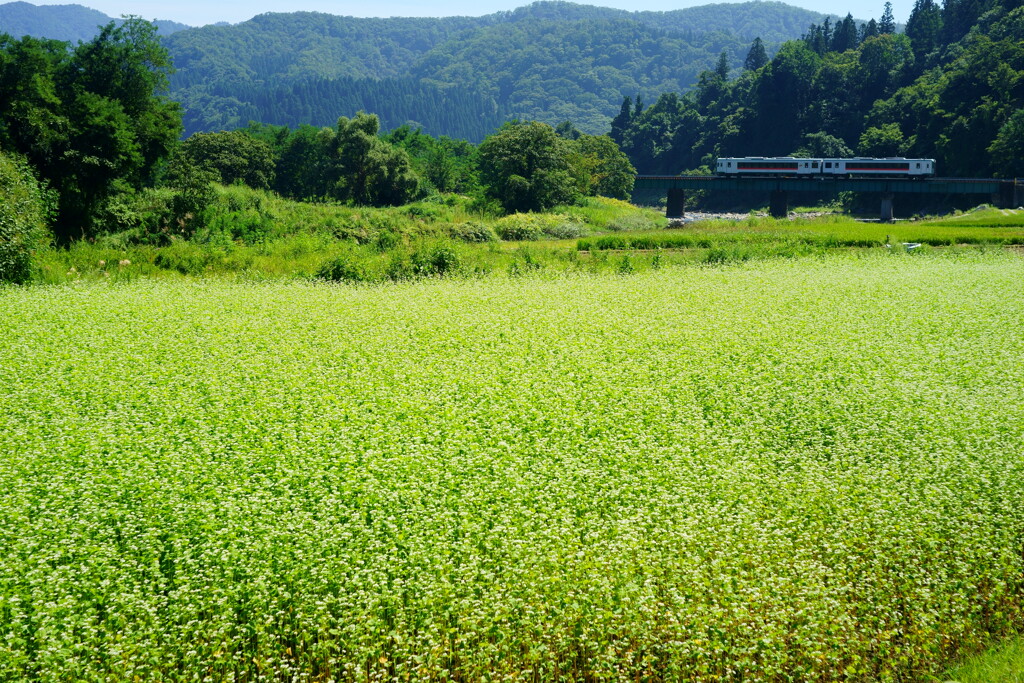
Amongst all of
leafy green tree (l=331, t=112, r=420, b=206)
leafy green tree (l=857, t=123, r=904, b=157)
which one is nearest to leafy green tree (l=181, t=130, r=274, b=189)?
leafy green tree (l=331, t=112, r=420, b=206)

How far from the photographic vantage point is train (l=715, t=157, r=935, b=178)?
7800 cm

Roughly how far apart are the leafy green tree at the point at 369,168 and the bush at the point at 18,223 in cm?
3852

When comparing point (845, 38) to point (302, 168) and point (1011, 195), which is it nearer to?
point (1011, 195)

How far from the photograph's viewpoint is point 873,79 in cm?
13138

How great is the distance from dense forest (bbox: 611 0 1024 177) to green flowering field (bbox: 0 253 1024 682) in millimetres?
84606

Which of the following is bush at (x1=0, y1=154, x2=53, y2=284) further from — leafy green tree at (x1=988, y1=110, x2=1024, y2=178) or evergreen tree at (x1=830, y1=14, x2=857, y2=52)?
evergreen tree at (x1=830, y1=14, x2=857, y2=52)

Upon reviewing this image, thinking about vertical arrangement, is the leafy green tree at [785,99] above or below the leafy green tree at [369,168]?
above

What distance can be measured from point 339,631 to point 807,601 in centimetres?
527

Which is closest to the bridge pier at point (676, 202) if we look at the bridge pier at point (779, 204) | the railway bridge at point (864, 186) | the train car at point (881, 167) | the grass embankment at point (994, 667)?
the railway bridge at point (864, 186)

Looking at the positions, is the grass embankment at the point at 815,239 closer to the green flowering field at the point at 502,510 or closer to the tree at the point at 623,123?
the green flowering field at the point at 502,510

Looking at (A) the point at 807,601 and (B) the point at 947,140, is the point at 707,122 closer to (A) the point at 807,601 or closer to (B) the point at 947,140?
(B) the point at 947,140

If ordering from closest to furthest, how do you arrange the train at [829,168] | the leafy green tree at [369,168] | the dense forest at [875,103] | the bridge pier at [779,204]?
the leafy green tree at [369,168] → the train at [829,168] → the bridge pier at [779,204] → the dense forest at [875,103]

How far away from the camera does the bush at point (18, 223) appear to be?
26.5m

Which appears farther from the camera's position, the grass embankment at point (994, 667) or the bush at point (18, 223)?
the bush at point (18, 223)
